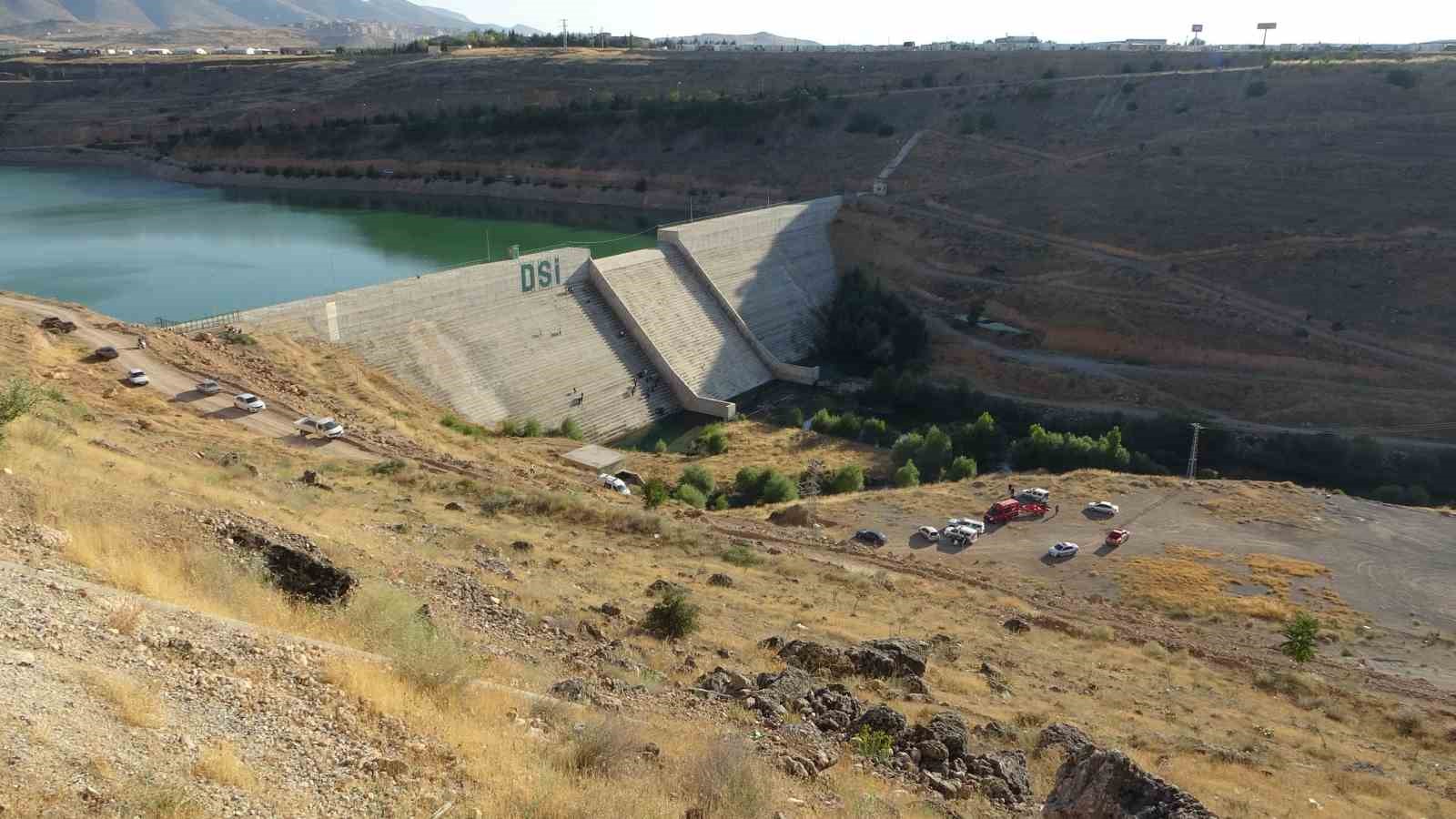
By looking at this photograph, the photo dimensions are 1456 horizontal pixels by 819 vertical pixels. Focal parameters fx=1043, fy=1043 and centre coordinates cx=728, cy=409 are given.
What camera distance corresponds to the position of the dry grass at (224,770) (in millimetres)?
6305

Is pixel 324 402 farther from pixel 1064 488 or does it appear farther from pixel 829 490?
pixel 1064 488

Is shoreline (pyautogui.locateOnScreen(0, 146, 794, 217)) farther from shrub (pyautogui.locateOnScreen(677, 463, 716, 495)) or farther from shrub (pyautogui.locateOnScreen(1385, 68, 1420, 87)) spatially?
shrub (pyautogui.locateOnScreen(677, 463, 716, 495))

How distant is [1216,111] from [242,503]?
66.5 metres

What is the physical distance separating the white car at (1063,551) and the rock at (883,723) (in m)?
15.5

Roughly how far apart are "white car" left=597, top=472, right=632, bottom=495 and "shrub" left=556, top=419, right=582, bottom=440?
22.6 feet

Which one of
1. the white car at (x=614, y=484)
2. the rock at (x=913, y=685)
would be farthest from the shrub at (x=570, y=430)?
the rock at (x=913, y=685)

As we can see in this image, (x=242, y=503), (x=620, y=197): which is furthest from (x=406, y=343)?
(x=620, y=197)

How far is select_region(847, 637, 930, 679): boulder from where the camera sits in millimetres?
13578

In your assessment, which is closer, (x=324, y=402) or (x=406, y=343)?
(x=324, y=402)

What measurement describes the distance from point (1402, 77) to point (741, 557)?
63237 millimetres

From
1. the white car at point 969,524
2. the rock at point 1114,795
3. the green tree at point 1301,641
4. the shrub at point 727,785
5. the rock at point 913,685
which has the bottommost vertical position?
the white car at point 969,524

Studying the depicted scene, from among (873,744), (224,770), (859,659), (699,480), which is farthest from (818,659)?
(699,480)

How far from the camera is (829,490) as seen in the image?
105ft

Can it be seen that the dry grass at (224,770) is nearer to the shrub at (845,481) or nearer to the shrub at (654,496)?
the shrub at (654,496)
